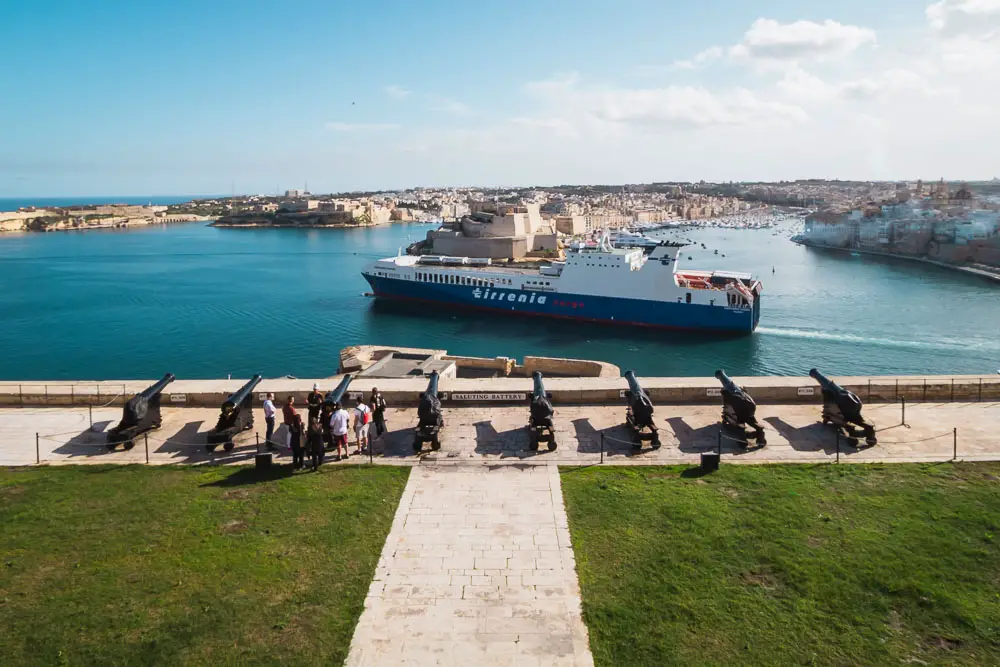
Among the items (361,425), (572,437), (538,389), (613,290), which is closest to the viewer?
Result: (361,425)

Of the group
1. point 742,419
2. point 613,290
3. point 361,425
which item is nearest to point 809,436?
point 742,419

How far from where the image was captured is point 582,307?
97.2 ft

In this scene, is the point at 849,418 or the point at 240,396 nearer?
the point at 849,418

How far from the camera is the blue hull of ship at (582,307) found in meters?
27.1

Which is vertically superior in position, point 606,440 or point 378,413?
point 378,413

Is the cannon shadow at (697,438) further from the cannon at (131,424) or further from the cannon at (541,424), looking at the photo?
the cannon at (131,424)

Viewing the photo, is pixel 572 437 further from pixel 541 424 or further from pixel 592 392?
pixel 592 392

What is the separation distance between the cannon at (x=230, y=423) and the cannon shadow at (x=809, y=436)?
229 inches

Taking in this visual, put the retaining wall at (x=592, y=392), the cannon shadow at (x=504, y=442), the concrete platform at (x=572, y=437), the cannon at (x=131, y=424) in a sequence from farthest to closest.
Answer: the retaining wall at (x=592, y=392), the cannon at (x=131, y=424), the cannon shadow at (x=504, y=442), the concrete platform at (x=572, y=437)

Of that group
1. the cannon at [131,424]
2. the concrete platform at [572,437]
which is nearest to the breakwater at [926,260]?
the concrete platform at [572,437]

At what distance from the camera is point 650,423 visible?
7.11 m

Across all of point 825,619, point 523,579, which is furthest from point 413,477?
point 825,619

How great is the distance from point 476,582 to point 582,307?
25442mm

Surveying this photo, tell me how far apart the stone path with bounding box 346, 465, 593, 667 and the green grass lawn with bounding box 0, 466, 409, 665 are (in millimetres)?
184
